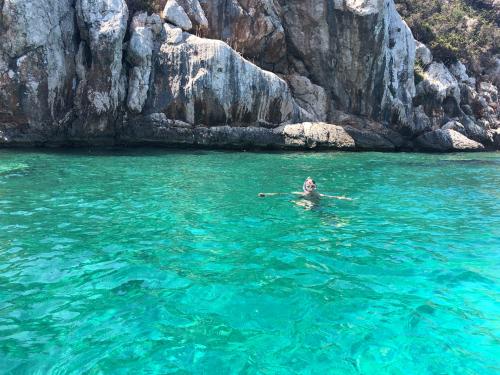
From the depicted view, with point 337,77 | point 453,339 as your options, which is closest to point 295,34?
point 337,77

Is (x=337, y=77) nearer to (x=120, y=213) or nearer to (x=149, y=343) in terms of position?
(x=120, y=213)

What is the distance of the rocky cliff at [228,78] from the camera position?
25.4 metres

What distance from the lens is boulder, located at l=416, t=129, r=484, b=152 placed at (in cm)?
3809

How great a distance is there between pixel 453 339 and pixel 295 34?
34.7 m

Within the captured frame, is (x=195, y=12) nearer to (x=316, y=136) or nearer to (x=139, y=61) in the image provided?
(x=139, y=61)

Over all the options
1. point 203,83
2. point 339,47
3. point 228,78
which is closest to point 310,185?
point 203,83

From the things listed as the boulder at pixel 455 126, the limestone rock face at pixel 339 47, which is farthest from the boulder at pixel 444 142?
the limestone rock face at pixel 339 47

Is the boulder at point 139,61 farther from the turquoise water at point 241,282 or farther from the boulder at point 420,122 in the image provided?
the boulder at point 420,122

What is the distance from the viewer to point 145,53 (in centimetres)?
2736

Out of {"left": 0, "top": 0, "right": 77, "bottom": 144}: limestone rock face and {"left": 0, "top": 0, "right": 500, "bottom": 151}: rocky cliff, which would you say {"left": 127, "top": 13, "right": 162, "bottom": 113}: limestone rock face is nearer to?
{"left": 0, "top": 0, "right": 500, "bottom": 151}: rocky cliff

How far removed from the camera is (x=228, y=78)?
96.4 ft

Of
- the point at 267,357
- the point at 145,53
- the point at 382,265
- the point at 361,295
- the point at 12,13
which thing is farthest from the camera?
the point at 145,53

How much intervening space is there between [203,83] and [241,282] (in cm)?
2317

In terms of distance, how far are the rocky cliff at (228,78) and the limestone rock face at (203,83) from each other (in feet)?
0.25
